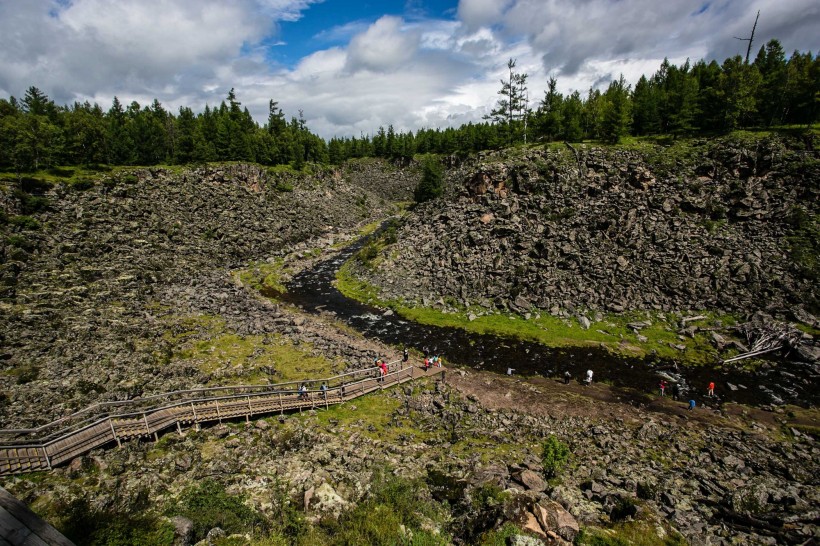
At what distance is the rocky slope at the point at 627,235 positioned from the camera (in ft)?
163

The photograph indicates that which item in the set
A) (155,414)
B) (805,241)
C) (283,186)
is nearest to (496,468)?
(155,414)

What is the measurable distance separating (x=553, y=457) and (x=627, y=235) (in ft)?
140

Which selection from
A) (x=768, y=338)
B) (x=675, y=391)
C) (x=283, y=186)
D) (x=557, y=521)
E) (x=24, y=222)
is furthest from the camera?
(x=283, y=186)

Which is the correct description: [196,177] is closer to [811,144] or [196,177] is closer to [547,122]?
[547,122]

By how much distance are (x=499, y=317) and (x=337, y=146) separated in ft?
398

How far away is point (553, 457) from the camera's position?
25516mm

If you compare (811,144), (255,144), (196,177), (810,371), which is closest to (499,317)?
(810,371)

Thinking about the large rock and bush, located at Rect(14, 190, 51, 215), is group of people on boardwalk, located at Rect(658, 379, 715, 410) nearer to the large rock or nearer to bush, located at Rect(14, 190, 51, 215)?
the large rock

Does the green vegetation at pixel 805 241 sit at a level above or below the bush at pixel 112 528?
above

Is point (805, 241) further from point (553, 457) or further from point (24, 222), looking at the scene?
point (24, 222)

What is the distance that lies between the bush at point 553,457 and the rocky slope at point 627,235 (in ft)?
87.1

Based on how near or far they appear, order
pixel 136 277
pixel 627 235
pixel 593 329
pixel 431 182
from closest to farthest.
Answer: pixel 593 329 < pixel 627 235 < pixel 136 277 < pixel 431 182

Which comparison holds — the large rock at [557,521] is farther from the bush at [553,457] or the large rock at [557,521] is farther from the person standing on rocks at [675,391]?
the person standing on rocks at [675,391]

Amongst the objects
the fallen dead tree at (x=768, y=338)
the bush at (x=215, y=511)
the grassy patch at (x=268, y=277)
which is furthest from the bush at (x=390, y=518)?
the grassy patch at (x=268, y=277)
